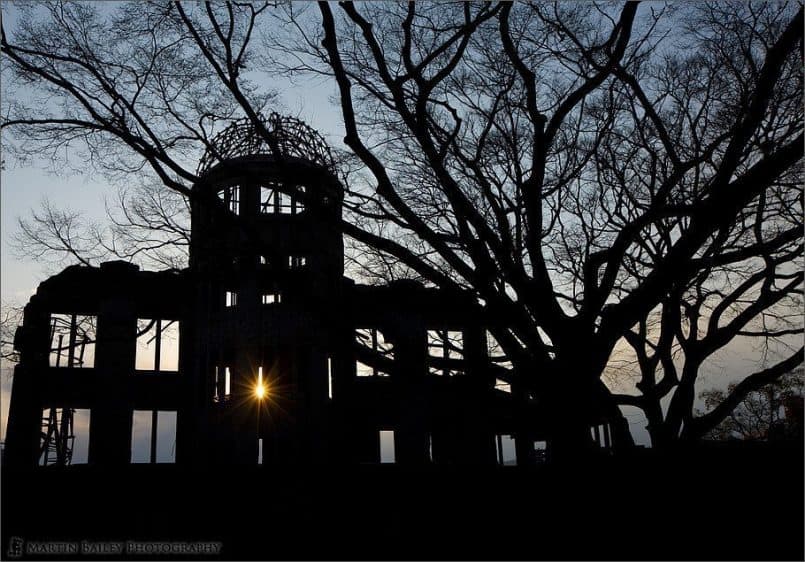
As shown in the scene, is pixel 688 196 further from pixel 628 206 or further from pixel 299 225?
pixel 299 225

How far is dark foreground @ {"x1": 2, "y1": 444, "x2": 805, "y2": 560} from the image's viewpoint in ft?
23.0

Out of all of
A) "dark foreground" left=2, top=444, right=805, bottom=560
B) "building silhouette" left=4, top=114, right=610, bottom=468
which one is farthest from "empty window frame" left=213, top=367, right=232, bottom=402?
"dark foreground" left=2, top=444, right=805, bottom=560

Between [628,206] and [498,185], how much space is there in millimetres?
3022

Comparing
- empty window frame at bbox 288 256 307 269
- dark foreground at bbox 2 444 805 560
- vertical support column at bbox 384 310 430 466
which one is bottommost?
dark foreground at bbox 2 444 805 560

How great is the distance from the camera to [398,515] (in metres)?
7.62

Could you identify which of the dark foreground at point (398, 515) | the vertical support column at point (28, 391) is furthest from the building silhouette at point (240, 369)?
the dark foreground at point (398, 515)

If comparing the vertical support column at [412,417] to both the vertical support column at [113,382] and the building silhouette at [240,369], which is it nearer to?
the building silhouette at [240,369]

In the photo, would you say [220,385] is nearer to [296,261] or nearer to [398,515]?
[296,261]

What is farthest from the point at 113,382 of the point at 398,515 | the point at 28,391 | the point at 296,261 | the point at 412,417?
the point at 398,515

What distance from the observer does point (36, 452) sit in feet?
71.4

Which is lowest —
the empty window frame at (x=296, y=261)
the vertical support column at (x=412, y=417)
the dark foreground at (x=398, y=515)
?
the dark foreground at (x=398, y=515)

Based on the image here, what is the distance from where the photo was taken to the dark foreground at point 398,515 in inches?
276

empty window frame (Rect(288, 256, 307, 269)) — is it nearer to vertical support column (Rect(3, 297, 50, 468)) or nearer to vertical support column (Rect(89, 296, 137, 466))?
vertical support column (Rect(89, 296, 137, 466))

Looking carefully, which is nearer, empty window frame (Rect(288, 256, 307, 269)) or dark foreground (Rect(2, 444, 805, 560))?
dark foreground (Rect(2, 444, 805, 560))
